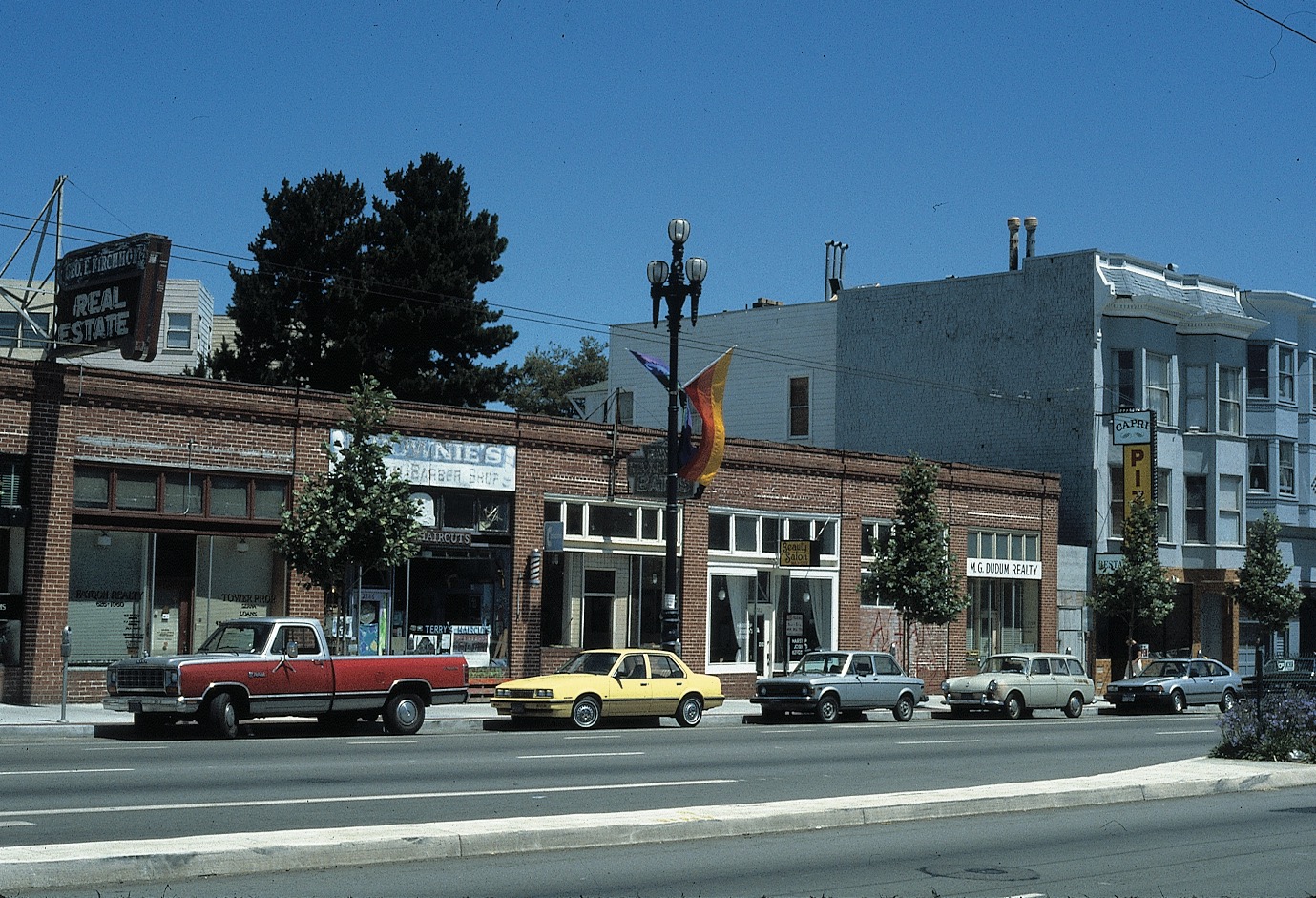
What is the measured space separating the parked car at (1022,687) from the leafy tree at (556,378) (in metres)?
42.3

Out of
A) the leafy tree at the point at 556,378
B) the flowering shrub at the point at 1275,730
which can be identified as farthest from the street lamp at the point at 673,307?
the leafy tree at the point at 556,378

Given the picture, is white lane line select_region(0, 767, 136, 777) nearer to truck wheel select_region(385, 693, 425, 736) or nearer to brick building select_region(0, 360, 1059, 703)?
truck wheel select_region(385, 693, 425, 736)

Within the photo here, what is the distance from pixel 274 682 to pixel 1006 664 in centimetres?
1853

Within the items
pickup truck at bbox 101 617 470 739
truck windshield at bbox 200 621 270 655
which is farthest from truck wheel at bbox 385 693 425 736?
truck windshield at bbox 200 621 270 655

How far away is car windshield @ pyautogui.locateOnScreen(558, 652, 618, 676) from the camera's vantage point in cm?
2636

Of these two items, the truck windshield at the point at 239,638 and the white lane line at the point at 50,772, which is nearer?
the white lane line at the point at 50,772

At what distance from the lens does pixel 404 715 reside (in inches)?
925

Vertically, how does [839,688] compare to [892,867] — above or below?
above

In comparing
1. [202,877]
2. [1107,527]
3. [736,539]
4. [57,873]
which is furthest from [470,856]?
[1107,527]

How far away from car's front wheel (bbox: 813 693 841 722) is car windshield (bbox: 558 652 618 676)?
16.6 feet

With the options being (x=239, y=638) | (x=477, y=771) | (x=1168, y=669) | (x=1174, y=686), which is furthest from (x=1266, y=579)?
(x=477, y=771)

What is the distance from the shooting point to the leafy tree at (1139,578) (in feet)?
141

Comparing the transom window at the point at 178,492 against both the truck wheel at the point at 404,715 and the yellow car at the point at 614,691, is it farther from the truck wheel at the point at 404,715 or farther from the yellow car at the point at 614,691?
the yellow car at the point at 614,691

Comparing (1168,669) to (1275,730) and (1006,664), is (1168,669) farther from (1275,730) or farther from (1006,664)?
(1275,730)
